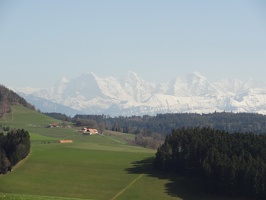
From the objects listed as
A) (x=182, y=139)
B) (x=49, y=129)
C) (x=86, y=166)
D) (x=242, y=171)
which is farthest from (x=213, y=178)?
(x=49, y=129)

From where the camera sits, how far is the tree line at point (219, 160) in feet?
222

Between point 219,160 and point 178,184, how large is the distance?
7581 mm

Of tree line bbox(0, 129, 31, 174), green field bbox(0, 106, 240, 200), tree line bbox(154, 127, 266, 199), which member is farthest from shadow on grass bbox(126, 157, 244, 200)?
tree line bbox(0, 129, 31, 174)

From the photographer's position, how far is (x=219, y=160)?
73312 millimetres

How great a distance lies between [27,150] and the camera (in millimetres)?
96625

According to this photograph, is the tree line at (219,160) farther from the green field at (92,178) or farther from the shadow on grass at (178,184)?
the green field at (92,178)

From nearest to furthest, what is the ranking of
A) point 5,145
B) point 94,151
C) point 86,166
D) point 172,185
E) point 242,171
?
point 242,171
point 172,185
point 86,166
point 5,145
point 94,151

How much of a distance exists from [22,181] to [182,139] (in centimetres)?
3028

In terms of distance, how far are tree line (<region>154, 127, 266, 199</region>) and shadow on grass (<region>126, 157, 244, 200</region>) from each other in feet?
4.57

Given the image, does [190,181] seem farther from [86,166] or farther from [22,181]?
[22,181]

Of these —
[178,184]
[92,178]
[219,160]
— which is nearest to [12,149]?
[92,178]

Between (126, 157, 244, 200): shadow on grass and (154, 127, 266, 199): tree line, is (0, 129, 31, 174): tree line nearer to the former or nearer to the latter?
(126, 157, 244, 200): shadow on grass

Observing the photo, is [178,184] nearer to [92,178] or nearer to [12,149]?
[92,178]

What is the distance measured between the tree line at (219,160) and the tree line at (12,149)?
27045 millimetres
